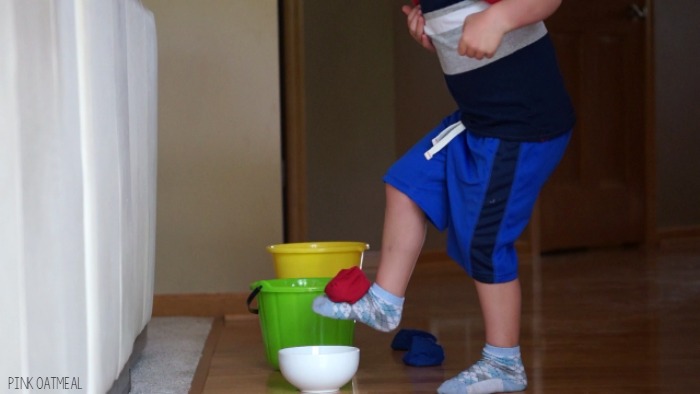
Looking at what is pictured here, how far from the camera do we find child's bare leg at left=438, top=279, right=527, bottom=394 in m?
1.74

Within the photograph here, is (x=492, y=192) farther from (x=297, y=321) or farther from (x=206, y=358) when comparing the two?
(x=206, y=358)

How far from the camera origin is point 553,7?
163cm

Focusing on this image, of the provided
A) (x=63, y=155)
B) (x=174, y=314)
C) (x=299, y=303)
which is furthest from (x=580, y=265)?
(x=63, y=155)

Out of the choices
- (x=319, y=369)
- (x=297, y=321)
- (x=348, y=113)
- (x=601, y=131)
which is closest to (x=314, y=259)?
(x=297, y=321)

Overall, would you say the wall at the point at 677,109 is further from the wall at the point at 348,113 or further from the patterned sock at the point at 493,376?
the patterned sock at the point at 493,376

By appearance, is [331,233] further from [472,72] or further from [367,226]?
[472,72]

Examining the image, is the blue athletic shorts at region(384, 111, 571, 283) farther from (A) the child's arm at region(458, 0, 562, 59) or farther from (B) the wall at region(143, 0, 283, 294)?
(B) the wall at region(143, 0, 283, 294)

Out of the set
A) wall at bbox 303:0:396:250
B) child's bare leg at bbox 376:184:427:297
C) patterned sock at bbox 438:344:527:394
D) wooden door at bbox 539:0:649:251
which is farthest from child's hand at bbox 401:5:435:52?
wooden door at bbox 539:0:649:251

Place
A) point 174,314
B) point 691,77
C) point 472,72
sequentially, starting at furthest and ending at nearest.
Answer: point 691,77
point 174,314
point 472,72

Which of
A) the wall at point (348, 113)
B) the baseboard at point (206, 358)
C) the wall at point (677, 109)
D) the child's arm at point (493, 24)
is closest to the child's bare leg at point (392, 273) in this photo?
the baseboard at point (206, 358)

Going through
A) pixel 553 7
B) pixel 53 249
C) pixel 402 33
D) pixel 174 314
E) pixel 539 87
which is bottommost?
pixel 174 314

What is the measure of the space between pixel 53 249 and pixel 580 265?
3.14 meters

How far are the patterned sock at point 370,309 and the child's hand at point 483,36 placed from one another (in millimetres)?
500

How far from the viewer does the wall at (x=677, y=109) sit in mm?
4820
